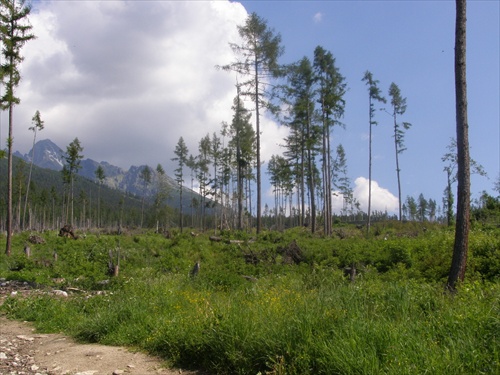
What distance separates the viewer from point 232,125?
3628 cm

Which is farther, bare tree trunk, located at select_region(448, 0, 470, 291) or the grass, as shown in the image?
bare tree trunk, located at select_region(448, 0, 470, 291)

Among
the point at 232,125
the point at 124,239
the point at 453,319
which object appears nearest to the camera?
the point at 453,319

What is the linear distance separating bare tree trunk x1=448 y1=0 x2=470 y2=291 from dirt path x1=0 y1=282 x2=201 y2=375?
5.69 m

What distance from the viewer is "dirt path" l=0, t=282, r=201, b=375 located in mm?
5457

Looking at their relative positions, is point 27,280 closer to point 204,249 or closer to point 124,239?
point 204,249

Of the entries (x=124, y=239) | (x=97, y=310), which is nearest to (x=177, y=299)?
(x=97, y=310)

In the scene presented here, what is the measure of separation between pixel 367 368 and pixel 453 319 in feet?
4.61

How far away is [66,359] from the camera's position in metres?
6.00

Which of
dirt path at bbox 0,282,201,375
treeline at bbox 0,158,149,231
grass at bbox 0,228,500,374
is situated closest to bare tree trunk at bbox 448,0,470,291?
grass at bbox 0,228,500,374

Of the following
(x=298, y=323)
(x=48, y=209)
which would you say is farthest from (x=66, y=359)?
(x=48, y=209)

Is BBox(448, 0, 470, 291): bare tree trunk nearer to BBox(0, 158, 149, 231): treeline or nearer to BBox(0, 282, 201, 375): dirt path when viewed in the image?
BBox(0, 282, 201, 375): dirt path

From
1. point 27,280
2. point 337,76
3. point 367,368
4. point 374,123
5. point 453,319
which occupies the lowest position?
point 27,280

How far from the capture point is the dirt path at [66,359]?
17.9 ft

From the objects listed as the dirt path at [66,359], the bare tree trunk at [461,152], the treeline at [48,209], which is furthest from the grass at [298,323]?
the treeline at [48,209]
